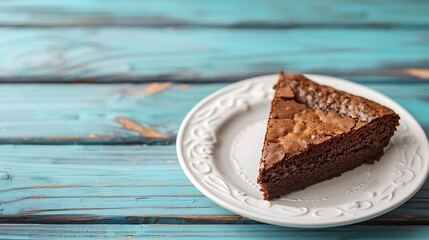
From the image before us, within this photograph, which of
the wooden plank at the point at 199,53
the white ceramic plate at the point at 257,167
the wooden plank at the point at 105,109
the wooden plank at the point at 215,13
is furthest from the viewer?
the wooden plank at the point at 215,13

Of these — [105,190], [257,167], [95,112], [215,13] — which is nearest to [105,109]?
[95,112]

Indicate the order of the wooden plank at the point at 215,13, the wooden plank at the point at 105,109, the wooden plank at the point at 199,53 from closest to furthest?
1. the wooden plank at the point at 105,109
2. the wooden plank at the point at 199,53
3. the wooden plank at the point at 215,13

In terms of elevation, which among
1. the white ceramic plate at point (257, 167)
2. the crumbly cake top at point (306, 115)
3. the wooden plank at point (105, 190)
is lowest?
the wooden plank at point (105, 190)

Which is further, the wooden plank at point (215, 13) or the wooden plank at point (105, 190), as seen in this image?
the wooden plank at point (215, 13)

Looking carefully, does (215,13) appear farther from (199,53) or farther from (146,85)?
(146,85)

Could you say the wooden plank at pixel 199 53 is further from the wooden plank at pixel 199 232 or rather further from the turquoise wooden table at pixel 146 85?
the wooden plank at pixel 199 232

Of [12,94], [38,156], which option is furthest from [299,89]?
[12,94]

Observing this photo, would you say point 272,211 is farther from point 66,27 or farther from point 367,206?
point 66,27

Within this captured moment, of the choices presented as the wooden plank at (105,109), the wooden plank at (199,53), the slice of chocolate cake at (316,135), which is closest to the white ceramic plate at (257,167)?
the slice of chocolate cake at (316,135)
